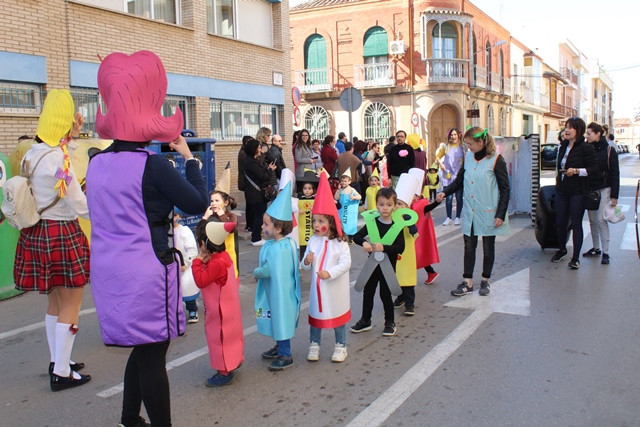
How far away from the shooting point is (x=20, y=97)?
11.1 meters

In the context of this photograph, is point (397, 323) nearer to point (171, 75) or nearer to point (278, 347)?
point (278, 347)

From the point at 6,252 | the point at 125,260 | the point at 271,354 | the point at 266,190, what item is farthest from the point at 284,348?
the point at 266,190

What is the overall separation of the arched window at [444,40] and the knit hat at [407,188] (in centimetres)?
2731

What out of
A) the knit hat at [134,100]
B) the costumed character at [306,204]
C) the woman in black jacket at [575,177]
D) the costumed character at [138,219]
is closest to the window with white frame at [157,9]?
the costumed character at [306,204]

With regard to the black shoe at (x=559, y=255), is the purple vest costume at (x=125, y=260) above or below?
above

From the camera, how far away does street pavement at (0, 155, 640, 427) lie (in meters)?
3.74

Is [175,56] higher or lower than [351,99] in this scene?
higher

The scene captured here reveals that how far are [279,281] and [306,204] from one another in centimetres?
368

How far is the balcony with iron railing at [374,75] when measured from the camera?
102 feet

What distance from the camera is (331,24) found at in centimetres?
3259

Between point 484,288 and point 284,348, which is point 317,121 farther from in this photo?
point 284,348

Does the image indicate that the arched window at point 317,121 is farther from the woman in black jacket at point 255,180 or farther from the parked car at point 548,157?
the woman in black jacket at point 255,180

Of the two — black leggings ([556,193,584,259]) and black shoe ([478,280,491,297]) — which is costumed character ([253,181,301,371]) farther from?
black leggings ([556,193,584,259])

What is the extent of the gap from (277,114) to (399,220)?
46.0 ft
